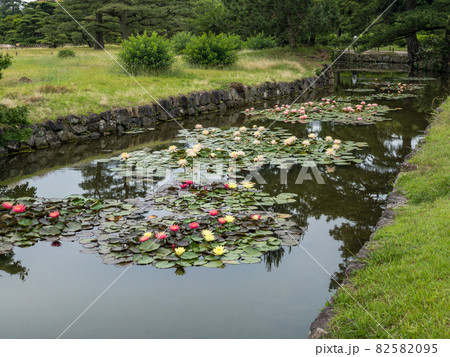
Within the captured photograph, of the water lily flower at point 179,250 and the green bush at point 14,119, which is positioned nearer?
the water lily flower at point 179,250

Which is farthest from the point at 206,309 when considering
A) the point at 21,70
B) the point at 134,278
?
the point at 21,70

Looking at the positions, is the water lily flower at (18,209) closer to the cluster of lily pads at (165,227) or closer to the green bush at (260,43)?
the cluster of lily pads at (165,227)

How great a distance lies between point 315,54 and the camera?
2955cm

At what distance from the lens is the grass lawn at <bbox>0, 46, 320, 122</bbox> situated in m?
11.5

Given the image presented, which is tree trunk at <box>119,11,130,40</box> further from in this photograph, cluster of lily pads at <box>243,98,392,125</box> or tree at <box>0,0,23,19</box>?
tree at <box>0,0,23,19</box>

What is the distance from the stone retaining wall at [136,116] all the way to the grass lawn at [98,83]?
278 mm

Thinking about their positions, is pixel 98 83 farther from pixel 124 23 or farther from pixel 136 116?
pixel 124 23

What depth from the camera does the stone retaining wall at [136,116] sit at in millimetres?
10570

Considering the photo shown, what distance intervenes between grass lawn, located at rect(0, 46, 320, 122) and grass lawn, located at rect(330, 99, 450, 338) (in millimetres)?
9166

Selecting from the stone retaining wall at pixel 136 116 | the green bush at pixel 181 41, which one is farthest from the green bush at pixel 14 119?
the green bush at pixel 181 41

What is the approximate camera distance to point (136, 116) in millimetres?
12867

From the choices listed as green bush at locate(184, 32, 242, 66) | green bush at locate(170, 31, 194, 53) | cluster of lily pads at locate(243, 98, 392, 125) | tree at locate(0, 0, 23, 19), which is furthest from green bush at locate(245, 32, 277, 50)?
tree at locate(0, 0, 23, 19)

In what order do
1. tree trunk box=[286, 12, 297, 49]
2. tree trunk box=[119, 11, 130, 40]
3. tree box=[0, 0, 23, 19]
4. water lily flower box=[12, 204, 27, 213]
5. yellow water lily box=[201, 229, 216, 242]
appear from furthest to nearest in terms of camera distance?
tree box=[0, 0, 23, 19]
tree trunk box=[119, 11, 130, 40]
tree trunk box=[286, 12, 297, 49]
water lily flower box=[12, 204, 27, 213]
yellow water lily box=[201, 229, 216, 242]

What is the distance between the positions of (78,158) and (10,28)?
42812 millimetres
